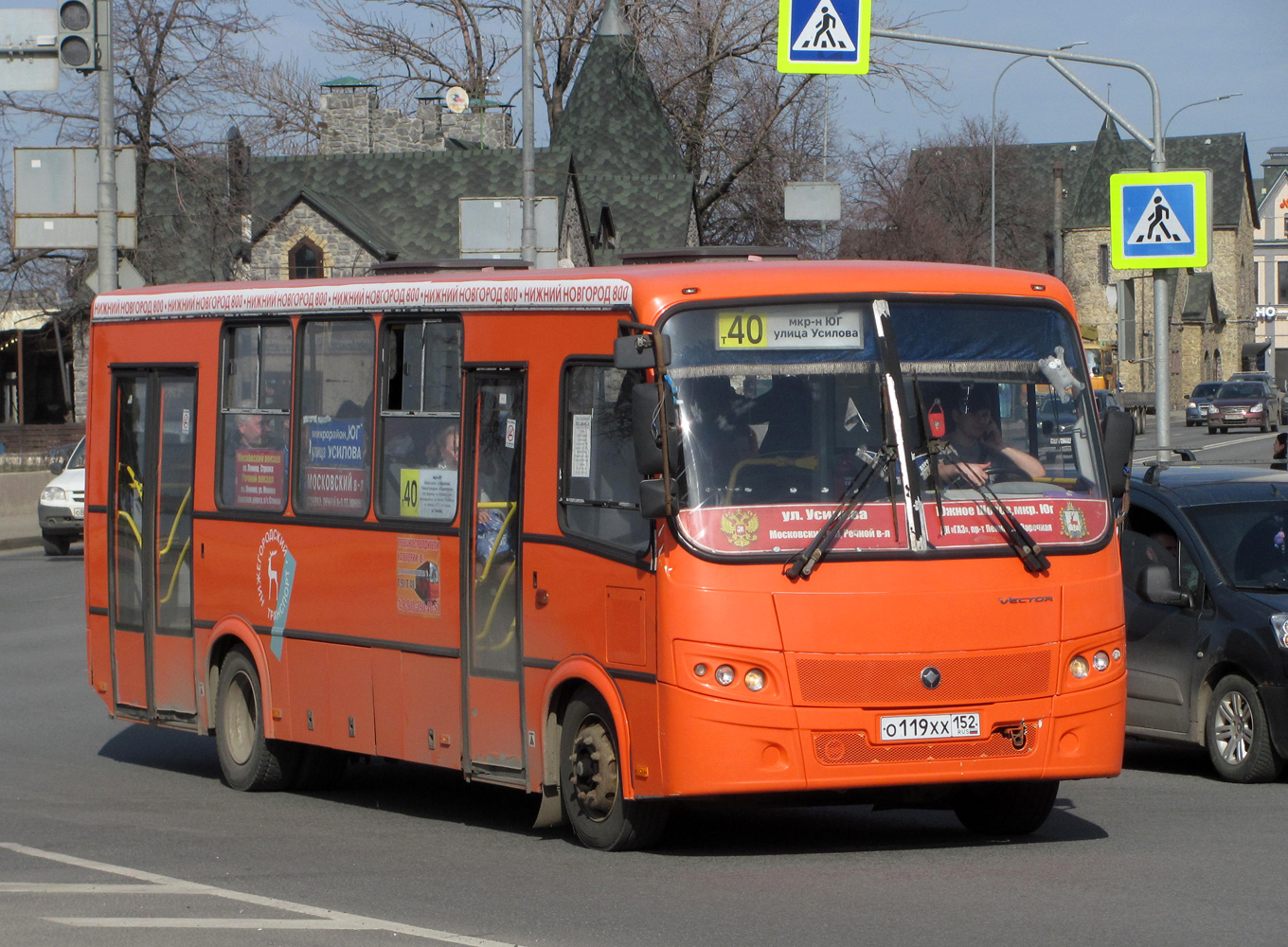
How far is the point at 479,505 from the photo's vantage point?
941 centimetres

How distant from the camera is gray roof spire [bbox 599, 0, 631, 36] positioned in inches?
2237

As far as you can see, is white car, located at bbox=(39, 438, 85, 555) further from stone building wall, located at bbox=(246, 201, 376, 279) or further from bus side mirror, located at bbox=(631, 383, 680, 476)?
stone building wall, located at bbox=(246, 201, 376, 279)

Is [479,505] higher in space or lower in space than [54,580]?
higher

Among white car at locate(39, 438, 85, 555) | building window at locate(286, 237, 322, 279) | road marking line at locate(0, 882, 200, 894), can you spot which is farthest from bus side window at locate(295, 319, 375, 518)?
building window at locate(286, 237, 322, 279)

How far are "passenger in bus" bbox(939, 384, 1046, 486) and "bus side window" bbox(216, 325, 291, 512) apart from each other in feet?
13.4

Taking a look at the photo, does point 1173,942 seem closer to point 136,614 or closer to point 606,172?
point 136,614

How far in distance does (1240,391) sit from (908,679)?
65595 mm

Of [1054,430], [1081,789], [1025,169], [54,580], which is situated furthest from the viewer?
[1025,169]

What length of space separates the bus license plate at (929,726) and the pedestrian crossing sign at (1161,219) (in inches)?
403

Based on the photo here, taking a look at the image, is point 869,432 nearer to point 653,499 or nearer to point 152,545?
point 653,499

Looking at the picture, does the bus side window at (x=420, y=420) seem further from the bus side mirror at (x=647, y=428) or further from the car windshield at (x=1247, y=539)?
the car windshield at (x=1247, y=539)

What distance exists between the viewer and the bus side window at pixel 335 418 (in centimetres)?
1030

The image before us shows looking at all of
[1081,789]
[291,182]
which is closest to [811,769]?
[1081,789]

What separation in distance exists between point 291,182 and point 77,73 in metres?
38.1
